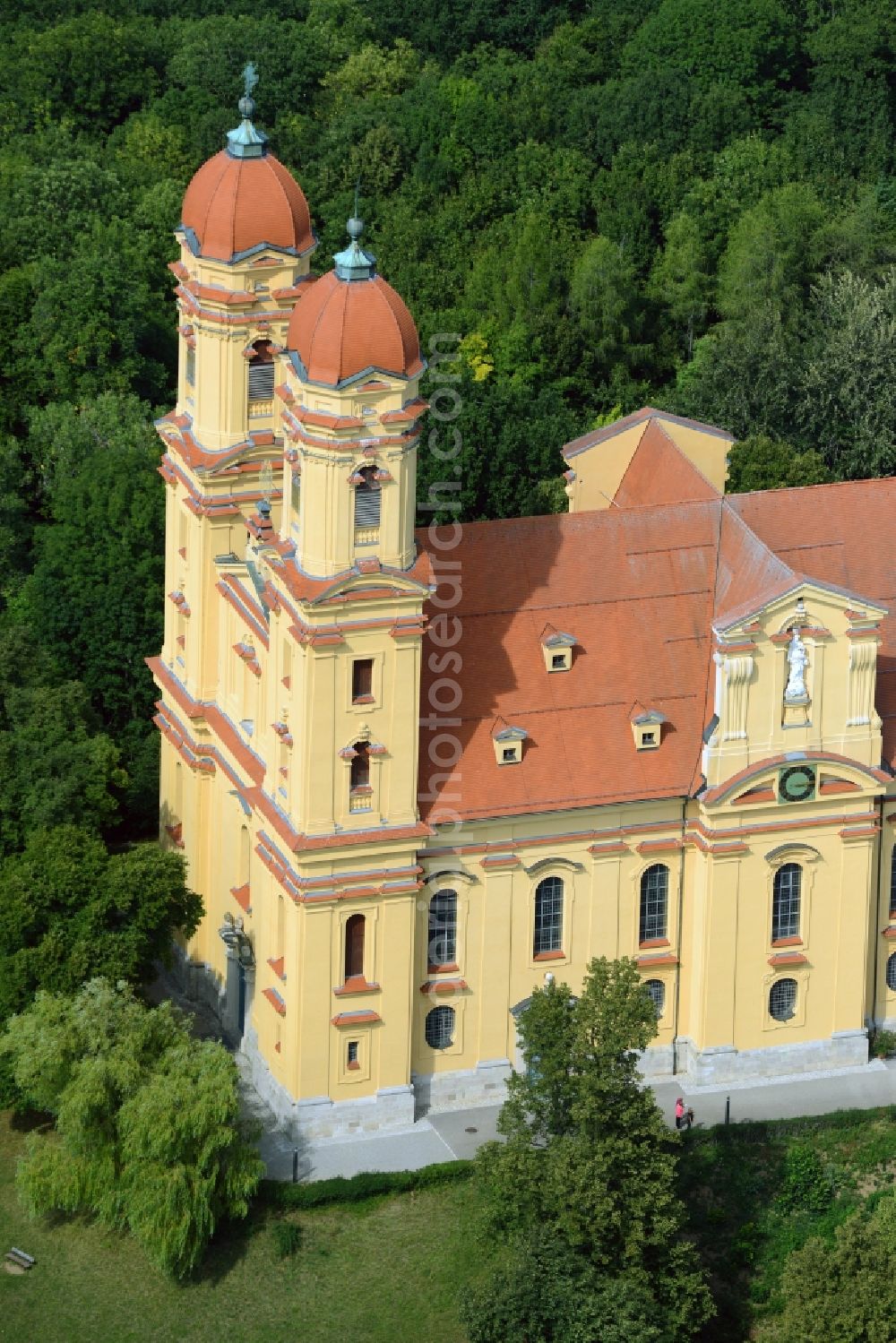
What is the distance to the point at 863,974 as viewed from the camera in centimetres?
10050

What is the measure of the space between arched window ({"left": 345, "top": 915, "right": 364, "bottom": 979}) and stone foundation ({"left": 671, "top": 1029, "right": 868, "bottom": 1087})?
10692mm

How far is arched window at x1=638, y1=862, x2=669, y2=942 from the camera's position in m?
98.7

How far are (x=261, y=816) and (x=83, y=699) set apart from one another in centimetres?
1758

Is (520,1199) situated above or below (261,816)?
below

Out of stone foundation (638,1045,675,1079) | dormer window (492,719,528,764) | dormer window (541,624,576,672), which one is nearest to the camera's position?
dormer window (492,719,528,764)

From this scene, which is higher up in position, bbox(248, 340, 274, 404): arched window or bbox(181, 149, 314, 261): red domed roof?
bbox(181, 149, 314, 261): red domed roof

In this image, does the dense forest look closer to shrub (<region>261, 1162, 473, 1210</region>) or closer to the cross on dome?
shrub (<region>261, 1162, 473, 1210</region>)

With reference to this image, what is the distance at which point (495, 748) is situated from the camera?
96.4 m

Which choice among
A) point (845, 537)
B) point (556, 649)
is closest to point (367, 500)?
point (556, 649)

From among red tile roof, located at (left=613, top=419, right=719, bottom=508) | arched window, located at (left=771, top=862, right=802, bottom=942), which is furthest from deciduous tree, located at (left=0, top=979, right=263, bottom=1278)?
red tile roof, located at (left=613, top=419, right=719, bottom=508)

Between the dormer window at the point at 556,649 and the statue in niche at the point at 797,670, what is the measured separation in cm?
633

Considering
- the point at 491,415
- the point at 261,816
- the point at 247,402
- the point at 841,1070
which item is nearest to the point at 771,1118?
the point at 841,1070

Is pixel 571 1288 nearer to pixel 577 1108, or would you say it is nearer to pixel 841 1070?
pixel 577 1108

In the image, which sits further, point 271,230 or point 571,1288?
point 271,230
